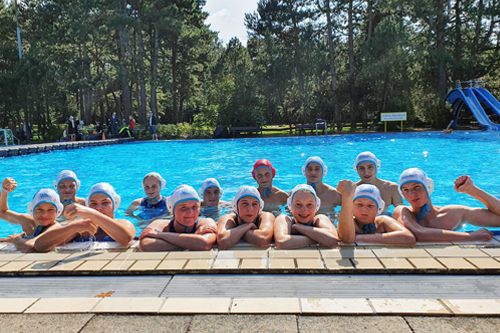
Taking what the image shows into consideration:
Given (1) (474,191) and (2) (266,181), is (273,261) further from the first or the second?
(2) (266,181)

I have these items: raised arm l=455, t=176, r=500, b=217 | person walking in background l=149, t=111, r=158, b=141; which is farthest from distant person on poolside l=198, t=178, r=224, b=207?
person walking in background l=149, t=111, r=158, b=141

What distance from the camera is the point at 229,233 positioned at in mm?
3898

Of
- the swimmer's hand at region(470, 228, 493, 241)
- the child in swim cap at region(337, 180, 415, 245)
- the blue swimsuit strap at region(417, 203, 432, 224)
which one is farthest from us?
the blue swimsuit strap at region(417, 203, 432, 224)

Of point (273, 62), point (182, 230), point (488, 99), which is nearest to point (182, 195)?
point (182, 230)

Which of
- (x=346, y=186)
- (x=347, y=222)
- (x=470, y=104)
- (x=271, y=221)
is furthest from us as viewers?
(x=470, y=104)

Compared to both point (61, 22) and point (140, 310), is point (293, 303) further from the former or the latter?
point (61, 22)

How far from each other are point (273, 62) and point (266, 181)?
37.2 metres

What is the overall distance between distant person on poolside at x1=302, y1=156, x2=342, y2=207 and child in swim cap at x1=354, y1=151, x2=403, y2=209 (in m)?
0.56

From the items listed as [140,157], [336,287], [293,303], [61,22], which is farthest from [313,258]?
[61,22]

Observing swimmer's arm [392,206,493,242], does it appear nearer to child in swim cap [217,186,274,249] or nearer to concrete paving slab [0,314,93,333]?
child in swim cap [217,186,274,249]

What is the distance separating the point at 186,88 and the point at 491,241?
131 feet

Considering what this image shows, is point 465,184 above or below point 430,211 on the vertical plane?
above

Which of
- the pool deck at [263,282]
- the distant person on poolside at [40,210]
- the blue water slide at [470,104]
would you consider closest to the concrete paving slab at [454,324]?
the pool deck at [263,282]

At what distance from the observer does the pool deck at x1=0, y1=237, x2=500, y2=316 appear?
2.49 m
